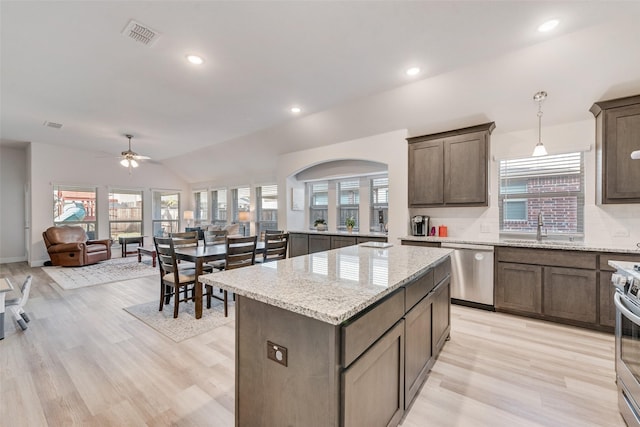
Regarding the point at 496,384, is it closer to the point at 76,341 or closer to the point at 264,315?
the point at 264,315

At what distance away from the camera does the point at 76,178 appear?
751cm

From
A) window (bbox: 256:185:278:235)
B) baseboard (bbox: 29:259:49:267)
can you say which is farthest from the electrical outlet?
baseboard (bbox: 29:259:49:267)

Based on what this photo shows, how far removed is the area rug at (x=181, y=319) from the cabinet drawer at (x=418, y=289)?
95.2 inches

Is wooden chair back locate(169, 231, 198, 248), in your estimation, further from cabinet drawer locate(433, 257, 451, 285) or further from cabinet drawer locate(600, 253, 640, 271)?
cabinet drawer locate(600, 253, 640, 271)

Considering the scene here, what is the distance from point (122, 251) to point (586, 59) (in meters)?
10.4

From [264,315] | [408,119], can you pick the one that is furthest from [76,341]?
[408,119]

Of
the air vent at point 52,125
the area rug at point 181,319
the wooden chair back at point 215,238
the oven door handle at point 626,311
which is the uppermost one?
the air vent at point 52,125

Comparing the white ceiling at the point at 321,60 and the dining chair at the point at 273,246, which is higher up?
the white ceiling at the point at 321,60

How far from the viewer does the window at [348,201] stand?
580cm

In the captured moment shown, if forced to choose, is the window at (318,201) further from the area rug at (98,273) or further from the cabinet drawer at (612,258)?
the cabinet drawer at (612,258)

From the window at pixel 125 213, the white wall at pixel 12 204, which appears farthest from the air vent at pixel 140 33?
the white wall at pixel 12 204

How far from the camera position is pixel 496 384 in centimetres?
214

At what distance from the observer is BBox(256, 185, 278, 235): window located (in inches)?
306

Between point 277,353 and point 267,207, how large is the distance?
268 inches
